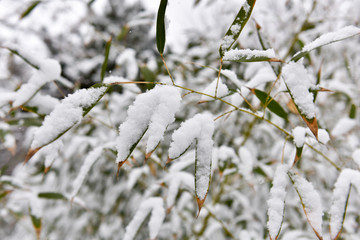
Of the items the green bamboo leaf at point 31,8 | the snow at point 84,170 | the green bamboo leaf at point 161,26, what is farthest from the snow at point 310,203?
the green bamboo leaf at point 31,8

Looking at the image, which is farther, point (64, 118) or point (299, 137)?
point (299, 137)

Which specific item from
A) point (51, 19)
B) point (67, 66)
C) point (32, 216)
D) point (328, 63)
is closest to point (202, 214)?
point (32, 216)

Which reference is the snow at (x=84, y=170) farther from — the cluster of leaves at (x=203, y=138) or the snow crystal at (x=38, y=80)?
the snow crystal at (x=38, y=80)

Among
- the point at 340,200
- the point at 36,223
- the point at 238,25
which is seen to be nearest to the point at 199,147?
the point at 238,25

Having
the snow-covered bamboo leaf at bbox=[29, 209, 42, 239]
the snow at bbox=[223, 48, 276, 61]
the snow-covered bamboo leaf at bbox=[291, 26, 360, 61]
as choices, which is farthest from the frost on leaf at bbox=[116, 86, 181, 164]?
the snow-covered bamboo leaf at bbox=[29, 209, 42, 239]

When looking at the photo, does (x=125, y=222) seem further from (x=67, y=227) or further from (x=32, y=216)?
(x=32, y=216)

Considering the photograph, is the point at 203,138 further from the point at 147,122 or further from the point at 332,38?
the point at 332,38

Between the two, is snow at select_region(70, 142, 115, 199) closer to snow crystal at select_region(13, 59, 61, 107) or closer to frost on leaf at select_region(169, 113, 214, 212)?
snow crystal at select_region(13, 59, 61, 107)
